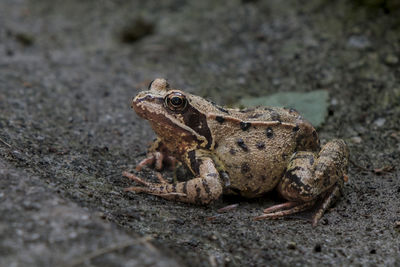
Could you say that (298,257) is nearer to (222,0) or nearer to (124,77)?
(124,77)

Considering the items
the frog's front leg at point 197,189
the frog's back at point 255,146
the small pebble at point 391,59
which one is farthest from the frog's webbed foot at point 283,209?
the small pebble at point 391,59

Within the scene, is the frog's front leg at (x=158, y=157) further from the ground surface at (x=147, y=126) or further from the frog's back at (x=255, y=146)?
the frog's back at (x=255, y=146)

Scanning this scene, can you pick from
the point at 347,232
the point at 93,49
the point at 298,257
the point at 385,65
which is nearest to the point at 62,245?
the point at 298,257

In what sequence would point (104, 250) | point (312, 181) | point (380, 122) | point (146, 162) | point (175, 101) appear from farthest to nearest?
point (380, 122), point (146, 162), point (175, 101), point (312, 181), point (104, 250)

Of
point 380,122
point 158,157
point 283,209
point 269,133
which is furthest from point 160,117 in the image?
point 380,122

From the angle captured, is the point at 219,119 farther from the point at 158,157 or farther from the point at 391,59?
the point at 391,59

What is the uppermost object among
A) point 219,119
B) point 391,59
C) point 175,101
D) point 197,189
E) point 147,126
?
A: point 391,59
